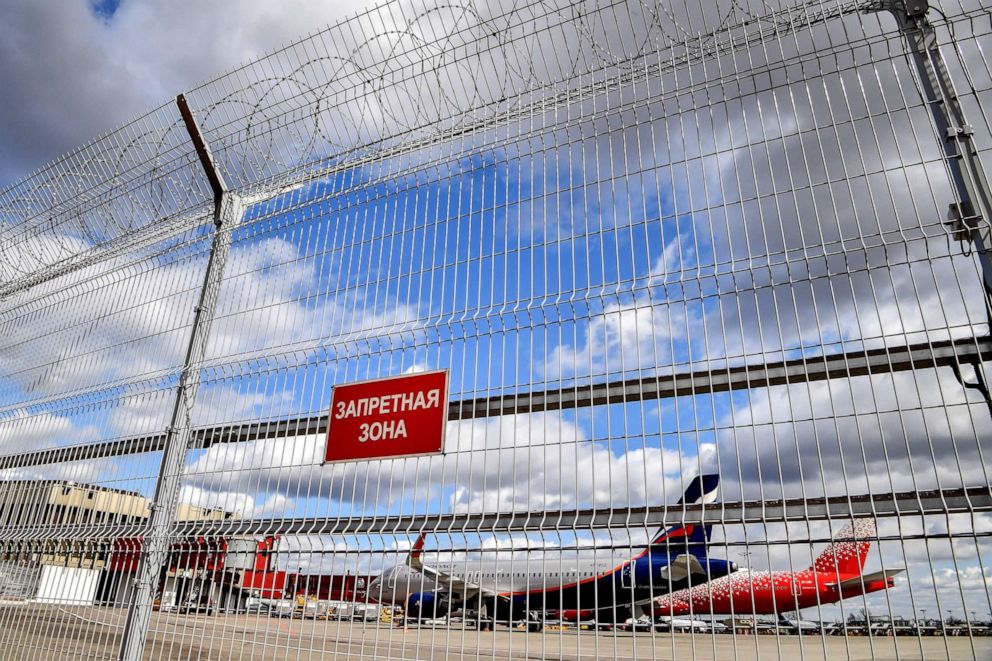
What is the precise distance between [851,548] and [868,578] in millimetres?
150

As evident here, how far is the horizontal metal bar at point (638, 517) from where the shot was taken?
8.44ft

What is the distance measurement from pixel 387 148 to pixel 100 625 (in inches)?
175

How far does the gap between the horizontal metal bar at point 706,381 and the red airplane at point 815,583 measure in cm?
72

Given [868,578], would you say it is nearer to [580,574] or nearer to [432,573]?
[580,574]

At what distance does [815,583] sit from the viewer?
233cm

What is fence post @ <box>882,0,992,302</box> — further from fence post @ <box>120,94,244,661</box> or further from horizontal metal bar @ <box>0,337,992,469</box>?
fence post @ <box>120,94,244,661</box>

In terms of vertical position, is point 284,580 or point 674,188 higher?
point 674,188

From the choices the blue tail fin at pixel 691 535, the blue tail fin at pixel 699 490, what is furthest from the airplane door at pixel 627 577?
the blue tail fin at pixel 699 490

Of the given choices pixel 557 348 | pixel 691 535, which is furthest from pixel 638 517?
pixel 557 348

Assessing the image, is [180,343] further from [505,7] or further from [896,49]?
[896,49]

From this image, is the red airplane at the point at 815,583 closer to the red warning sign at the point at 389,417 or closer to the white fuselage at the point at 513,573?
the white fuselage at the point at 513,573

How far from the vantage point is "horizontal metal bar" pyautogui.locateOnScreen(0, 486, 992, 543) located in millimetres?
2572

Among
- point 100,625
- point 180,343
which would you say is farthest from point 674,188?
point 100,625

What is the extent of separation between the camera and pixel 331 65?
5234mm
